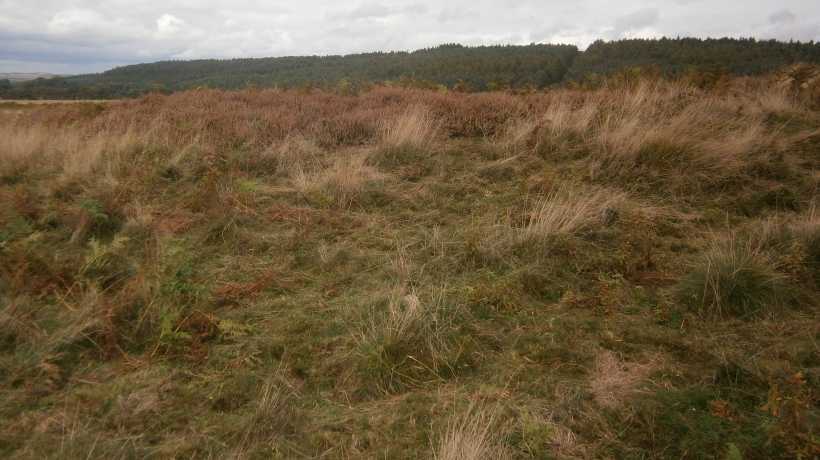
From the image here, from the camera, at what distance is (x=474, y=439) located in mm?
2094

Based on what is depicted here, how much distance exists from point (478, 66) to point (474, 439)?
34294mm

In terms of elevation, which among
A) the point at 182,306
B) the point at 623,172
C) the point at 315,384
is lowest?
the point at 315,384

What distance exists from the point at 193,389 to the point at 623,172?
5.01 m

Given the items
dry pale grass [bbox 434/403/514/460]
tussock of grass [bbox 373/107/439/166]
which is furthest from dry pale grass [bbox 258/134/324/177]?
dry pale grass [bbox 434/403/514/460]

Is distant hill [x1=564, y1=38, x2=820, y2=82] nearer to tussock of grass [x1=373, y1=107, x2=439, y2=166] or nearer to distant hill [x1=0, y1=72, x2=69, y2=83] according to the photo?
tussock of grass [x1=373, y1=107, x2=439, y2=166]

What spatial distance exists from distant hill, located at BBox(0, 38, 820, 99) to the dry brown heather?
610cm

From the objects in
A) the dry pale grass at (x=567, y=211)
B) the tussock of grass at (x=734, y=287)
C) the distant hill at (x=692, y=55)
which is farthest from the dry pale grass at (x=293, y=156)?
the distant hill at (x=692, y=55)

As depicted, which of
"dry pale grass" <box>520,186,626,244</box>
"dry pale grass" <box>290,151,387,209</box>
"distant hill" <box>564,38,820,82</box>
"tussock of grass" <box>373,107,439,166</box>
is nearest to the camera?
"dry pale grass" <box>520,186,626,244</box>

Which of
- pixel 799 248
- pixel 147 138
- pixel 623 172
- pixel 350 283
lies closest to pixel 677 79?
pixel 623 172

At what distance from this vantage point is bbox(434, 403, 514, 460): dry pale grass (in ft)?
6.60

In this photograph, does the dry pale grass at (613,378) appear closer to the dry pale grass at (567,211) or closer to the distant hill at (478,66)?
the dry pale grass at (567,211)

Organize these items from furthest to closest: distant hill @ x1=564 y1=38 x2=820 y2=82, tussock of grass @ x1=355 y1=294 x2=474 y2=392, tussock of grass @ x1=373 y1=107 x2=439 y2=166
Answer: distant hill @ x1=564 y1=38 x2=820 y2=82, tussock of grass @ x1=373 y1=107 x2=439 y2=166, tussock of grass @ x1=355 y1=294 x2=474 y2=392

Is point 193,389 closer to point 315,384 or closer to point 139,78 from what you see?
point 315,384

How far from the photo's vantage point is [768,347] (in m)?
2.75
